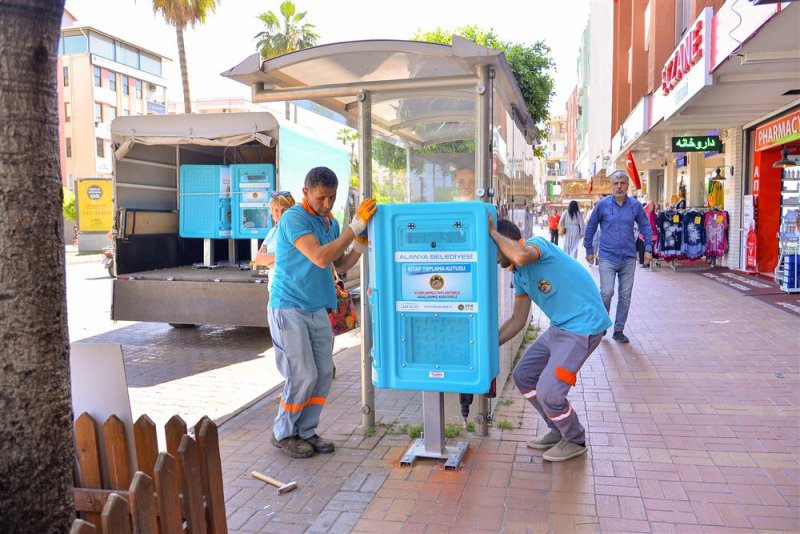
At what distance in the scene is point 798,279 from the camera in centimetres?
1148

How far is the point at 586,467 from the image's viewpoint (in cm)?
435

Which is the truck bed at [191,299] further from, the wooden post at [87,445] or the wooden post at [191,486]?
the wooden post at [191,486]

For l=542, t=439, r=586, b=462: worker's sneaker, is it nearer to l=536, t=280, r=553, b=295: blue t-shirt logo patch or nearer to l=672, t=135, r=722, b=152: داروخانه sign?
l=536, t=280, r=553, b=295: blue t-shirt logo patch

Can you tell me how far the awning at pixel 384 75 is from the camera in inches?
177

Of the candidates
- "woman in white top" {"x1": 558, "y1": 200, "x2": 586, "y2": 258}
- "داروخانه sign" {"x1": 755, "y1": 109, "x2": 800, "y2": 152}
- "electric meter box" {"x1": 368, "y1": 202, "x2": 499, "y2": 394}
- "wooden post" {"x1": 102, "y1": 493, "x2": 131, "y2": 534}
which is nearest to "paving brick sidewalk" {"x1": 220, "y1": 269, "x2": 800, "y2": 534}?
"electric meter box" {"x1": 368, "y1": 202, "x2": 499, "y2": 394}

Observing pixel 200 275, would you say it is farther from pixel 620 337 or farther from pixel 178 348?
pixel 620 337

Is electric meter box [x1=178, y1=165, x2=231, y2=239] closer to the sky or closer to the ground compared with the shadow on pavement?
closer to the sky

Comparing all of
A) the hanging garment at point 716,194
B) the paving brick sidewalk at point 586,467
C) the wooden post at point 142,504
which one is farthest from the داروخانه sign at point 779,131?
the wooden post at point 142,504

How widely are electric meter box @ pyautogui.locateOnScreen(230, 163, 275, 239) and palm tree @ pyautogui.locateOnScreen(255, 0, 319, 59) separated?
74.8 ft

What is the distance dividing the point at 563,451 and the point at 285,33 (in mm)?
30252

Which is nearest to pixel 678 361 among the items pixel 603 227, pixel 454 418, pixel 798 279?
pixel 603 227

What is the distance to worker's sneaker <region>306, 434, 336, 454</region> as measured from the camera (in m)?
4.68

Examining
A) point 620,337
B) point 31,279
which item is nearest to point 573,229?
point 620,337

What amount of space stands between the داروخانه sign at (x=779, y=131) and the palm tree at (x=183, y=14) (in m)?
17.0
